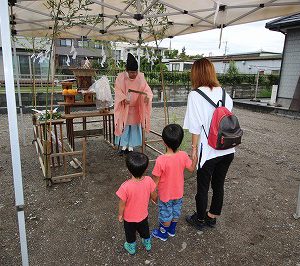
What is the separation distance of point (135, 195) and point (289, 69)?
11.9m

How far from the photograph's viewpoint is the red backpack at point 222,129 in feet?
7.86

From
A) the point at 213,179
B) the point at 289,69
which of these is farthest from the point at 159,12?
the point at 289,69

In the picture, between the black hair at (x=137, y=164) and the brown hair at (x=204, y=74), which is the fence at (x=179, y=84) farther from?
the black hair at (x=137, y=164)

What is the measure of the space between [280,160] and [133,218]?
4.23 m

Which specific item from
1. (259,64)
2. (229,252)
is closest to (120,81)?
(229,252)

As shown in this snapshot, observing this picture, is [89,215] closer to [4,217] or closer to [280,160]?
[4,217]

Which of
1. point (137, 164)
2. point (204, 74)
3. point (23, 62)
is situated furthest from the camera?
point (23, 62)

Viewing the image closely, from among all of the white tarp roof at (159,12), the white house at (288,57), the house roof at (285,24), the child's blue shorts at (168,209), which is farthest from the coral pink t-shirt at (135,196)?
the house roof at (285,24)

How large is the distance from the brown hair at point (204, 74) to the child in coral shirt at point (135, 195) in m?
0.96

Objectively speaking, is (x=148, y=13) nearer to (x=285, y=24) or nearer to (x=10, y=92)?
(x=10, y=92)

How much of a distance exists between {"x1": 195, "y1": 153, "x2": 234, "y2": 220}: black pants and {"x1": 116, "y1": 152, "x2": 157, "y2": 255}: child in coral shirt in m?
0.57

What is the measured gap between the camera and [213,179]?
2.73 metres

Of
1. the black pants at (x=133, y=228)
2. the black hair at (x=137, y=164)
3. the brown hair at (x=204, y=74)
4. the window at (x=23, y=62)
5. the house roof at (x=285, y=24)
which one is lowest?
the black pants at (x=133, y=228)

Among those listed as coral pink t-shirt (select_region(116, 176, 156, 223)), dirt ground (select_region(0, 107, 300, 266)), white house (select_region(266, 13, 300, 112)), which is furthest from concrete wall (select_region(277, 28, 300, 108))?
coral pink t-shirt (select_region(116, 176, 156, 223))
